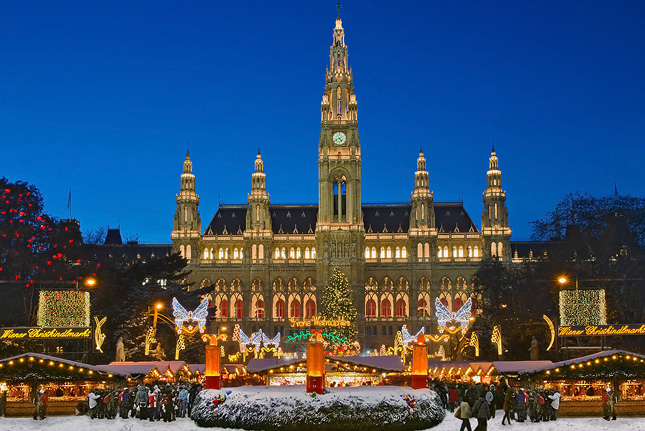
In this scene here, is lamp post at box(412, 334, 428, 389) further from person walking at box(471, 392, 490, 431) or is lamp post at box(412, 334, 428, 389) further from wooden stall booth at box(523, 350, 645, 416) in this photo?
person walking at box(471, 392, 490, 431)

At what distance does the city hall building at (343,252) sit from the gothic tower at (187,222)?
14cm

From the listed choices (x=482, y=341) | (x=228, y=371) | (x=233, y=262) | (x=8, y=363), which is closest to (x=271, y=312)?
(x=233, y=262)

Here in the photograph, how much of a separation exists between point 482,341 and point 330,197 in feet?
144

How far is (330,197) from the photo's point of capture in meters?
122

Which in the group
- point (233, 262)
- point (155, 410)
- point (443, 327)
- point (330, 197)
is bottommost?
point (155, 410)

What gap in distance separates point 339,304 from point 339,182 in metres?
22.6

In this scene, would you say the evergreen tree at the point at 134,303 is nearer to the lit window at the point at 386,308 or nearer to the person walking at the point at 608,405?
the person walking at the point at 608,405

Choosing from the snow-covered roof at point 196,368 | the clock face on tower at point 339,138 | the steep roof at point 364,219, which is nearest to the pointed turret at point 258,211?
the steep roof at point 364,219

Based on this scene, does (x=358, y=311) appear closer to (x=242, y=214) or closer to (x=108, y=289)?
(x=242, y=214)

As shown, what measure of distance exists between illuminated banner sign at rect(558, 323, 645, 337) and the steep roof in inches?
3006

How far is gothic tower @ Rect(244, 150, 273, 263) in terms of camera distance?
407 feet

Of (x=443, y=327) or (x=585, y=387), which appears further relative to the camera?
(x=443, y=327)

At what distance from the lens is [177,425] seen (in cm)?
3975

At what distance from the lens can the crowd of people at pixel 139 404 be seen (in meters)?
42.0
